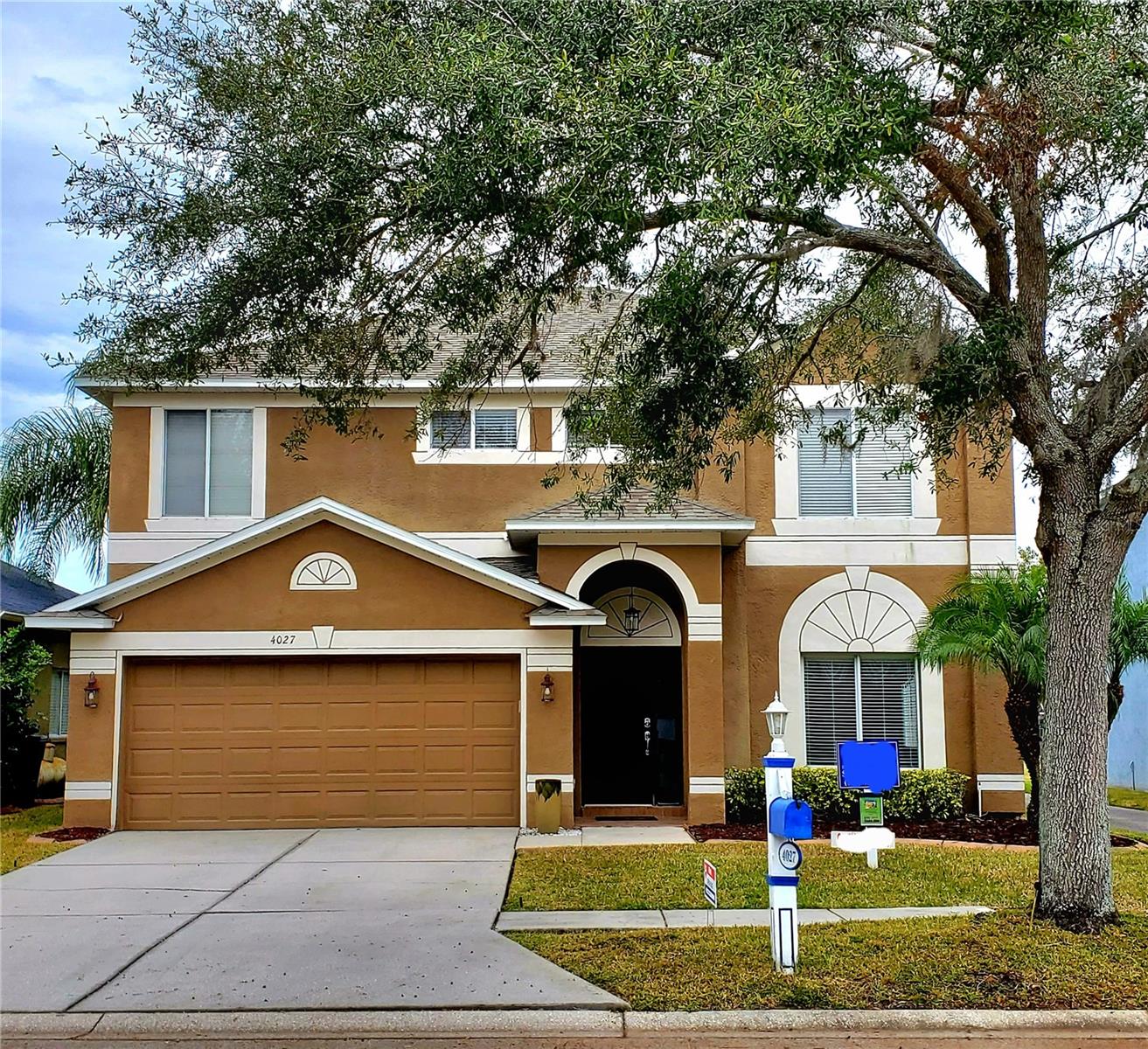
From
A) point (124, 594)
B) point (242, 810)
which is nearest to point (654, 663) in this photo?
point (242, 810)

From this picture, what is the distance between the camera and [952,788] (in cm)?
1752

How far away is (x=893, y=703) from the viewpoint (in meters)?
18.4

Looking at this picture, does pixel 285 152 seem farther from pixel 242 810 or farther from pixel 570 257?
pixel 242 810

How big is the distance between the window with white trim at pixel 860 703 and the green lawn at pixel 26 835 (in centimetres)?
1081

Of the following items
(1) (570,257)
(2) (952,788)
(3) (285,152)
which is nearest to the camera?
(3) (285,152)

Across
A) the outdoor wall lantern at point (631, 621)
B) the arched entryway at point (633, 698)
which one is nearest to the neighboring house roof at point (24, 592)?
the arched entryway at point (633, 698)

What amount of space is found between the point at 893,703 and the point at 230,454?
11.2m

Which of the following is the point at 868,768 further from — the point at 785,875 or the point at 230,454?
the point at 230,454

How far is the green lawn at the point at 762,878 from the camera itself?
11.4 metres

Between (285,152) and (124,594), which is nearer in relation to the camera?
(285,152)

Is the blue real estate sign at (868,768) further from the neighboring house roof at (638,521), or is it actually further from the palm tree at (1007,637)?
the neighboring house roof at (638,521)

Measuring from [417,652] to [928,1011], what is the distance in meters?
9.73

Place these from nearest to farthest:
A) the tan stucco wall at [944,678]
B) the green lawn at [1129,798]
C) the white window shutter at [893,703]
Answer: the tan stucco wall at [944,678]
the white window shutter at [893,703]
the green lawn at [1129,798]

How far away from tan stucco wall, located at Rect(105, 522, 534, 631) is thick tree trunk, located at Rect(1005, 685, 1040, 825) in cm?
679
